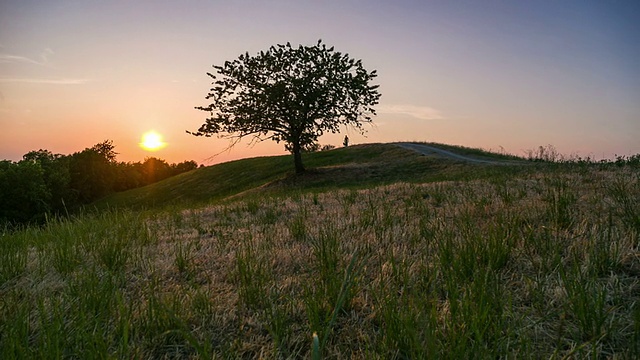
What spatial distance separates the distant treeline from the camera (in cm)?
4162

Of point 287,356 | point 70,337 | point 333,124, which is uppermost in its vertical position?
point 333,124

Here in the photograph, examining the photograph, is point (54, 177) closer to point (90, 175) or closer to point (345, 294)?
point (90, 175)

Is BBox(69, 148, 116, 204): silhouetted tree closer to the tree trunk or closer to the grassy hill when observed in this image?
the grassy hill

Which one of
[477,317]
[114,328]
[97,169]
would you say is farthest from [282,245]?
[97,169]

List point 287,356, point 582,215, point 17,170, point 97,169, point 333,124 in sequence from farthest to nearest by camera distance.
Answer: point 97,169
point 17,170
point 333,124
point 582,215
point 287,356

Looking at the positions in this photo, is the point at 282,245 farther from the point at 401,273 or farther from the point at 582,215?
the point at 582,215

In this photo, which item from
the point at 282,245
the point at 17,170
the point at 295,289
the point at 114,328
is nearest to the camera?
the point at 114,328

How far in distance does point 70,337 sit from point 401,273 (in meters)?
2.35

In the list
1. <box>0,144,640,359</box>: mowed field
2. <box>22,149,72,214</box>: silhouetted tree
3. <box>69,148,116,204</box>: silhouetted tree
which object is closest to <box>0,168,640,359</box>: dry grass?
<box>0,144,640,359</box>: mowed field

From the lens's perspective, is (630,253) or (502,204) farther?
(502,204)

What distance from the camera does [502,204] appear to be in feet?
21.4

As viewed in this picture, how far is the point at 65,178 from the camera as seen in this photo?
2192 inches

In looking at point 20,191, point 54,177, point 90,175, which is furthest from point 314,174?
point 90,175

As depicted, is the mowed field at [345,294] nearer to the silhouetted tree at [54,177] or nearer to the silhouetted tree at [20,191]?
the silhouetted tree at [20,191]
